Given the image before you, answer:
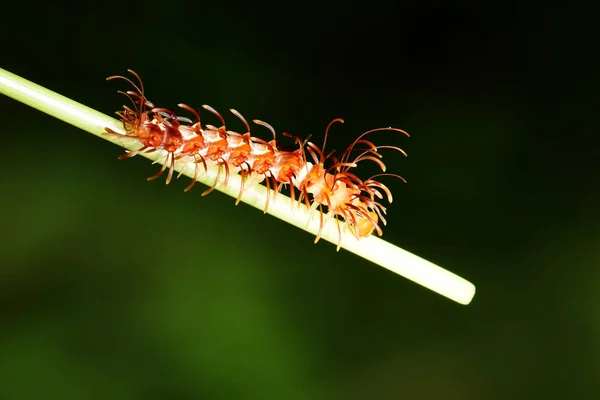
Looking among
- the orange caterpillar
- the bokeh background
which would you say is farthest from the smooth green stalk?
the bokeh background

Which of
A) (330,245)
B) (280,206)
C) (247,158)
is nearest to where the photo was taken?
(280,206)

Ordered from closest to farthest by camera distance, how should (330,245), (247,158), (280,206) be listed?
(280,206), (247,158), (330,245)

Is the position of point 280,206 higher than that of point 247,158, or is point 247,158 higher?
point 247,158

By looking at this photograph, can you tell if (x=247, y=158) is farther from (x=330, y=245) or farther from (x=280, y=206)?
(x=330, y=245)

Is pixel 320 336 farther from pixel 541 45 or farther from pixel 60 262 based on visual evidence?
pixel 541 45

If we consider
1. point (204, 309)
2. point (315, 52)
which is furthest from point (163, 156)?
point (315, 52)

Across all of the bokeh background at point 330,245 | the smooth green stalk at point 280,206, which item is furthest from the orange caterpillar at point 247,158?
the bokeh background at point 330,245

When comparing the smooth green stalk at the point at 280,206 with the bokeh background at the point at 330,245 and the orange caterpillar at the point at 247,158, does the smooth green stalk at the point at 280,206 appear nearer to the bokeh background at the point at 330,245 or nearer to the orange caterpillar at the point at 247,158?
the orange caterpillar at the point at 247,158

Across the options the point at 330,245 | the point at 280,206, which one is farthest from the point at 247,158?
the point at 330,245
